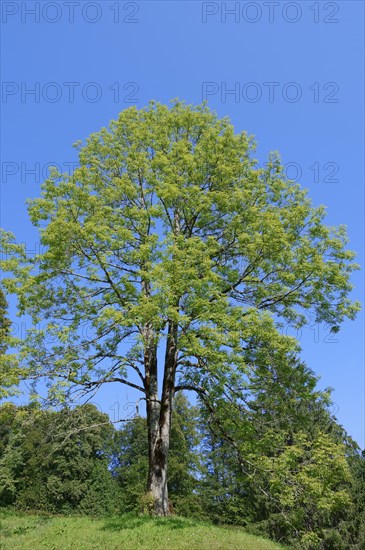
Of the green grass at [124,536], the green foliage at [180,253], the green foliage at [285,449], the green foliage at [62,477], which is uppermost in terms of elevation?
the green foliage at [180,253]

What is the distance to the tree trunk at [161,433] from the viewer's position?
14.5 m

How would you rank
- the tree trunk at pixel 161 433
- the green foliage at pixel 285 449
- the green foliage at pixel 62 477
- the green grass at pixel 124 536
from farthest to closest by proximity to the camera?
1. the green foliage at pixel 62 477
2. the tree trunk at pixel 161 433
3. the green foliage at pixel 285 449
4. the green grass at pixel 124 536

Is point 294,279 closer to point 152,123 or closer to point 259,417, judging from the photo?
point 259,417

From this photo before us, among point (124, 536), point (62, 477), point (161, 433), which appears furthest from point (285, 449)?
point (62, 477)

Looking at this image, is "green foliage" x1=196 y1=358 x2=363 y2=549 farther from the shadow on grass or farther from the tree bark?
the shadow on grass

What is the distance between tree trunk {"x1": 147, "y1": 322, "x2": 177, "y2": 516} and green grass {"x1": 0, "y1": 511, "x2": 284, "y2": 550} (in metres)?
0.99

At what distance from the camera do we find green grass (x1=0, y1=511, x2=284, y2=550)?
38.0ft

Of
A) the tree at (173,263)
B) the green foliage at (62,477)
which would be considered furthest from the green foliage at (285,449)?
the green foliage at (62,477)

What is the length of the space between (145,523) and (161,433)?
297 cm

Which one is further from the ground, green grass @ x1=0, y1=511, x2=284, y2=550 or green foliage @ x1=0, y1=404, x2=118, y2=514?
green grass @ x1=0, y1=511, x2=284, y2=550

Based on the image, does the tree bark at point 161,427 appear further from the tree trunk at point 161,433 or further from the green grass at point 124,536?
the green grass at point 124,536

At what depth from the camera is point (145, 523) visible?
42.4ft

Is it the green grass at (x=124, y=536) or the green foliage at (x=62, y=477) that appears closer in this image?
the green grass at (x=124, y=536)

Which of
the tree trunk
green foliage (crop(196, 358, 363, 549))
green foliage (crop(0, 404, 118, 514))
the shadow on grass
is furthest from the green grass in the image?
green foliage (crop(0, 404, 118, 514))
